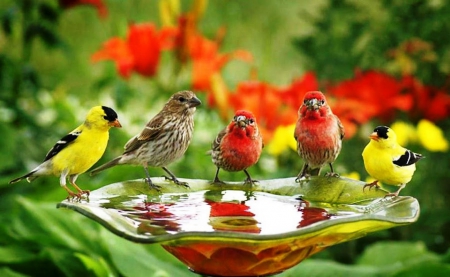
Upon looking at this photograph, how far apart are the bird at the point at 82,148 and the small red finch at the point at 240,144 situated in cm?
24

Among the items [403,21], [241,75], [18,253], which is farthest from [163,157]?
[241,75]

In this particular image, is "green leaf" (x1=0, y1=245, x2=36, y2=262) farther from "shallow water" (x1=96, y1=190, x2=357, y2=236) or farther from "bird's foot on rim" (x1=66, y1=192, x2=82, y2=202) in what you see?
"bird's foot on rim" (x1=66, y1=192, x2=82, y2=202)

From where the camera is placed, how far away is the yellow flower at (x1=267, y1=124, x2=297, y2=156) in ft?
9.97

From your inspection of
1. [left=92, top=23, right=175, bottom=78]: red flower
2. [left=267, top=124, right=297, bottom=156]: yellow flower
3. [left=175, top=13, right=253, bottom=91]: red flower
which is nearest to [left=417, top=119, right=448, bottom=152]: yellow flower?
[left=267, top=124, right=297, bottom=156]: yellow flower

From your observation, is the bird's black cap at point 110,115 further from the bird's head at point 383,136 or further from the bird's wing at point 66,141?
the bird's head at point 383,136

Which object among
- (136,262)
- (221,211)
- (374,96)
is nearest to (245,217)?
(221,211)

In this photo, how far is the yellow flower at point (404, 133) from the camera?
3510 millimetres

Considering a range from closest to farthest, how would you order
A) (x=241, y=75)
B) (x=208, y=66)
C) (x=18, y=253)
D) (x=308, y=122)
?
(x=308, y=122), (x=18, y=253), (x=208, y=66), (x=241, y=75)

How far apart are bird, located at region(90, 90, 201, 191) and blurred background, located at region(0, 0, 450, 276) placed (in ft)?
3.90

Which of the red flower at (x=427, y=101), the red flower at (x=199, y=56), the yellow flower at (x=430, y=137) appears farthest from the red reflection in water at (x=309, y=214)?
the red flower at (x=427, y=101)

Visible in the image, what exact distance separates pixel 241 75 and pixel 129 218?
4.88 meters

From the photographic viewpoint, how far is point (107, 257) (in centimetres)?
338

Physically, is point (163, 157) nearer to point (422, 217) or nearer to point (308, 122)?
point (308, 122)

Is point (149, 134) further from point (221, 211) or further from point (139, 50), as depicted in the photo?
point (139, 50)
